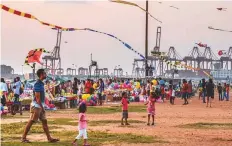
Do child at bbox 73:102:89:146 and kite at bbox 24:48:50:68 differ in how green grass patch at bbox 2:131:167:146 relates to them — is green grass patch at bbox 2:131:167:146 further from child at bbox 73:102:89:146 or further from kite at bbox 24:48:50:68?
kite at bbox 24:48:50:68

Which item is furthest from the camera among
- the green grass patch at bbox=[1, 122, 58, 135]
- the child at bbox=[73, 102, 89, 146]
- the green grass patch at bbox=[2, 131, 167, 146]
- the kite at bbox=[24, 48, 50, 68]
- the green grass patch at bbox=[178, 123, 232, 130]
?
the kite at bbox=[24, 48, 50, 68]

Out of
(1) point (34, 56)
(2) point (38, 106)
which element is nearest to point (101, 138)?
(2) point (38, 106)

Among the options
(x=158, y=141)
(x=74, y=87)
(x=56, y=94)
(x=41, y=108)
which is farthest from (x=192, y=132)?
(x=74, y=87)

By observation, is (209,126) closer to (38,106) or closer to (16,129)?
(16,129)

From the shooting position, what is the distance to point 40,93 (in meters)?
12.7

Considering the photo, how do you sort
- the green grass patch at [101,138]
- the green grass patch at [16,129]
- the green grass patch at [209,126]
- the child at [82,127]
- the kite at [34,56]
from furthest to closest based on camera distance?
the kite at [34,56] → the green grass patch at [209,126] → the green grass patch at [16,129] → the green grass patch at [101,138] → the child at [82,127]

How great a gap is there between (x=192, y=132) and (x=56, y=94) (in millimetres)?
15978

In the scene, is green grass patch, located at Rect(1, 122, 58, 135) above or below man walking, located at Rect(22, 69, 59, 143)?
below

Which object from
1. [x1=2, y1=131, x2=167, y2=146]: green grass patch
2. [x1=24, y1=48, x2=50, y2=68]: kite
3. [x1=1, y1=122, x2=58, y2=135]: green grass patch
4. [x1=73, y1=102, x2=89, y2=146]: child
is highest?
[x1=24, y1=48, x2=50, y2=68]: kite

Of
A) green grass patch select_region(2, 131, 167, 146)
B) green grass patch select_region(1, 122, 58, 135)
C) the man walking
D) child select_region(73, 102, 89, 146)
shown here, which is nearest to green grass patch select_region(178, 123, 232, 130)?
green grass patch select_region(2, 131, 167, 146)

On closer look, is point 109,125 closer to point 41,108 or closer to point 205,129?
point 205,129

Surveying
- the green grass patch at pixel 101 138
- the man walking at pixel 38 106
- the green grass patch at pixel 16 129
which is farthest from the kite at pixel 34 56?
the man walking at pixel 38 106

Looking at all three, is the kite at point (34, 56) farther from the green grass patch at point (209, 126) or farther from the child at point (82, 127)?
the child at point (82, 127)

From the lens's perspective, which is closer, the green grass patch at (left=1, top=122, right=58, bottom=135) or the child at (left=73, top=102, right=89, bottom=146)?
the child at (left=73, top=102, right=89, bottom=146)
